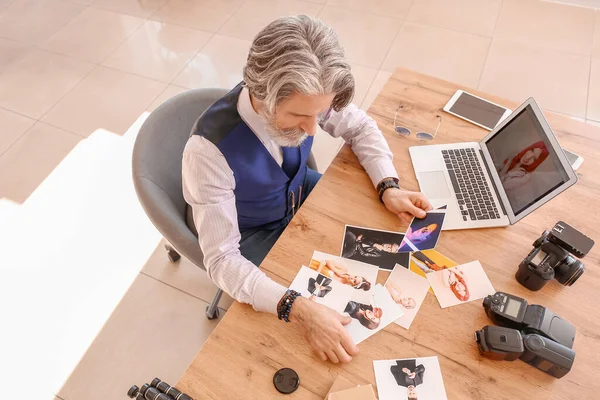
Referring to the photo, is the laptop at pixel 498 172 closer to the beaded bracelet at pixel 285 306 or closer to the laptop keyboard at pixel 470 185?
the laptop keyboard at pixel 470 185

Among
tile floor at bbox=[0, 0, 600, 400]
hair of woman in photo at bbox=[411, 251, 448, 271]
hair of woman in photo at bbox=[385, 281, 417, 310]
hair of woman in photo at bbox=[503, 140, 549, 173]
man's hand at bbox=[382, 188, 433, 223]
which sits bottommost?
tile floor at bbox=[0, 0, 600, 400]

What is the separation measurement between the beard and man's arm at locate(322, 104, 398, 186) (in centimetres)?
29

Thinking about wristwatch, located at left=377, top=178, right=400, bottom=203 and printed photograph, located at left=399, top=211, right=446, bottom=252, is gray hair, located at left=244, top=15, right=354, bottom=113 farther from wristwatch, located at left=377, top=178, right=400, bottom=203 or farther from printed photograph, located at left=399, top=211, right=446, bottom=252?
printed photograph, located at left=399, top=211, right=446, bottom=252

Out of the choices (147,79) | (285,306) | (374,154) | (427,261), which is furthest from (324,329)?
(147,79)

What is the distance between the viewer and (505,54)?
3207 mm

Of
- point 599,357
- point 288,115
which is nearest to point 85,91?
point 288,115

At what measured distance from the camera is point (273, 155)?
56.1 inches

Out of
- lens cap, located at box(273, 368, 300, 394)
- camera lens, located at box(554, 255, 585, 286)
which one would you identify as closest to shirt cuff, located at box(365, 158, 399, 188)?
camera lens, located at box(554, 255, 585, 286)

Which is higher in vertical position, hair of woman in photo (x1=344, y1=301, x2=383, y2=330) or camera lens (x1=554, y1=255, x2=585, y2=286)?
camera lens (x1=554, y1=255, x2=585, y2=286)

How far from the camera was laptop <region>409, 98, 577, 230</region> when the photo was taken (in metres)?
1.29

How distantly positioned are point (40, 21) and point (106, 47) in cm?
72

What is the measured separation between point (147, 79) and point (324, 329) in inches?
Result: 104

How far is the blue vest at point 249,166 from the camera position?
4.29 ft

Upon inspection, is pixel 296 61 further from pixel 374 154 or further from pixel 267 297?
pixel 267 297
